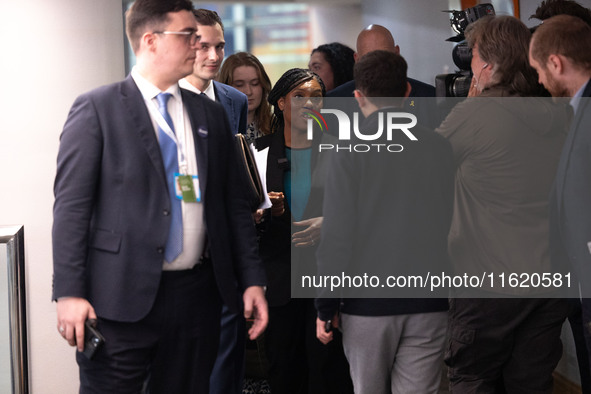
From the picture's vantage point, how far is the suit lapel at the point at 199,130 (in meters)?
2.01

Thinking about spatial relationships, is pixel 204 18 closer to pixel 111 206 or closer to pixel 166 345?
pixel 111 206

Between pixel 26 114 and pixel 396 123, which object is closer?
pixel 396 123

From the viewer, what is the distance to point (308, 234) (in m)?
3.03

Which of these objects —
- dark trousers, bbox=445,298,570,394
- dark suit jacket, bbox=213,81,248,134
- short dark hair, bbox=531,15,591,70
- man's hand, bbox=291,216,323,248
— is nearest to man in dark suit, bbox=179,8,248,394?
dark suit jacket, bbox=213,81,248,134

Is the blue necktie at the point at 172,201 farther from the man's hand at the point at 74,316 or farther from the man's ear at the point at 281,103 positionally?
the man's ear at the point at 281,103

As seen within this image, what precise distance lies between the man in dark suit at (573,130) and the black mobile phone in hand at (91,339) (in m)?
1.41

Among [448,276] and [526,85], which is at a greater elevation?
[526,85]

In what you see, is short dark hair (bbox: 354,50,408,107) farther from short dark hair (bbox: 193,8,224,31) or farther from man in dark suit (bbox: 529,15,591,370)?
short dark hair (bbox: 193,8,224,31)

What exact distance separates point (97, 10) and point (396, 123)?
68.7 inches

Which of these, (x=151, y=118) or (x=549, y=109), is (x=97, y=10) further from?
(x=549, y=109)

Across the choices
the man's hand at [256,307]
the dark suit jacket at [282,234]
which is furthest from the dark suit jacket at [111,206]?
the dark suit jacket at [282,234]

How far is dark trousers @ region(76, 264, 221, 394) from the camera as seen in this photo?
193 cm

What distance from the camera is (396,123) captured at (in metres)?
2.33

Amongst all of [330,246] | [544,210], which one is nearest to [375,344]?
[330,246]
